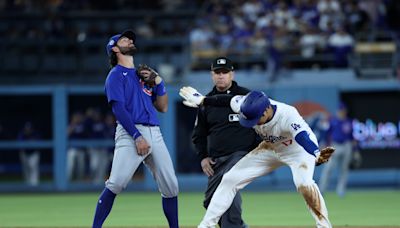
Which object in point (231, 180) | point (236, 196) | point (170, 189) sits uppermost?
point (231, 180)

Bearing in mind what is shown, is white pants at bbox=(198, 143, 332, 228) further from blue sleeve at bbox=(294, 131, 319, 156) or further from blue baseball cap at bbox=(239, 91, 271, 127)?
blue baseball cap at bbox=(239, 91, 271, 127)

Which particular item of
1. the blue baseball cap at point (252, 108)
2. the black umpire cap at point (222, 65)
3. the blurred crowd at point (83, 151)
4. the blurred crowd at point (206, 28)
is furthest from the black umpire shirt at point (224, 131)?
the blurred crowd at point (83, 151)

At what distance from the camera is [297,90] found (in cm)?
2333

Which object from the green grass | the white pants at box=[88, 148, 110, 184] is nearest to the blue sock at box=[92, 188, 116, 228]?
the green grass

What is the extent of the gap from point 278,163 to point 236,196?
2.47 ft

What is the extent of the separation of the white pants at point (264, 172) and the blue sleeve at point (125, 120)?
1068 millimetres

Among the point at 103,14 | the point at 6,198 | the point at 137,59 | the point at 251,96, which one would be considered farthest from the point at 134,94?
the point at 103,14

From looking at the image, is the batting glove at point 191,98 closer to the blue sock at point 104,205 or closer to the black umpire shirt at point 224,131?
the black umpire shirt at point 224,131

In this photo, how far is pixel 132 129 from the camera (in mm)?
9484

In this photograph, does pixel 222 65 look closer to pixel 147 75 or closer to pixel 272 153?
pixel 147 75

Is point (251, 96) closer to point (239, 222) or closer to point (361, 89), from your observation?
point (239, 222)

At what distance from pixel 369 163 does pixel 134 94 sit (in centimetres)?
1491

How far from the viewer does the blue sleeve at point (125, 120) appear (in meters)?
9.48

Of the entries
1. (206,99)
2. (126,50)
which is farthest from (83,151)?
(206,99)
